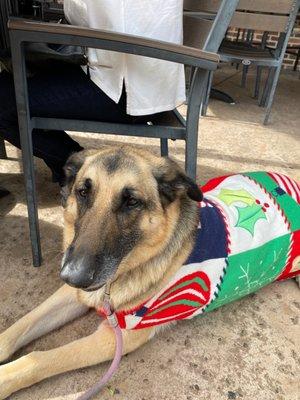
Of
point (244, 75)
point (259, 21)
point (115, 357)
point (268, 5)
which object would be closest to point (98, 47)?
point (115, 357)

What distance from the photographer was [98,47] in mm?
1646

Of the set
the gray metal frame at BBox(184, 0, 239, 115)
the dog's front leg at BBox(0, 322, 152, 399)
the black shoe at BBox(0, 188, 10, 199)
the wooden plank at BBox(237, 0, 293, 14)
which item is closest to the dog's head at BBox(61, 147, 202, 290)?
the dog's front leg at BBox(0, 322, 152, 399)

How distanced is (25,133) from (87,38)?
0.55 m

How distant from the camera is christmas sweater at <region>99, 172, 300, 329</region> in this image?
167 cm

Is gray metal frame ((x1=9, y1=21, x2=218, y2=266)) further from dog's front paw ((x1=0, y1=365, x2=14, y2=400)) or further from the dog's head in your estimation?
dog's front paw ((x1=0, y1=365, x2=14, y2=400))

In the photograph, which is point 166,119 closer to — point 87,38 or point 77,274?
point 87,38

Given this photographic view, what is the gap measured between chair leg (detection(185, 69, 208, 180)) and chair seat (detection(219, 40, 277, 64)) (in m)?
2.82

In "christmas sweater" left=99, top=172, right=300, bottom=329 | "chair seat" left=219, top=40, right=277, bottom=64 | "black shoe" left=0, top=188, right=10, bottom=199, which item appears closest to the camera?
"christmas sweater" left=99, top=172, right=300, bottom=329

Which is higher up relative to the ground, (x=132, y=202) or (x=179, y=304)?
(x=132, y=202)

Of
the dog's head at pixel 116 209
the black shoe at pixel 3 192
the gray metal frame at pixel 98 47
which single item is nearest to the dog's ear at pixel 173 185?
the dog's head at pixel 116 209

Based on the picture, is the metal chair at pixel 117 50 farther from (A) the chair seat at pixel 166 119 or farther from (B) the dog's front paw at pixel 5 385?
(B) the dog's front paw at pixel 5 385

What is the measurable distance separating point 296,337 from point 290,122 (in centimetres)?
360

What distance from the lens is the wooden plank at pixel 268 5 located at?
3.89 meters

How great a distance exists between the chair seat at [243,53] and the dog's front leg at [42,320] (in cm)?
362
